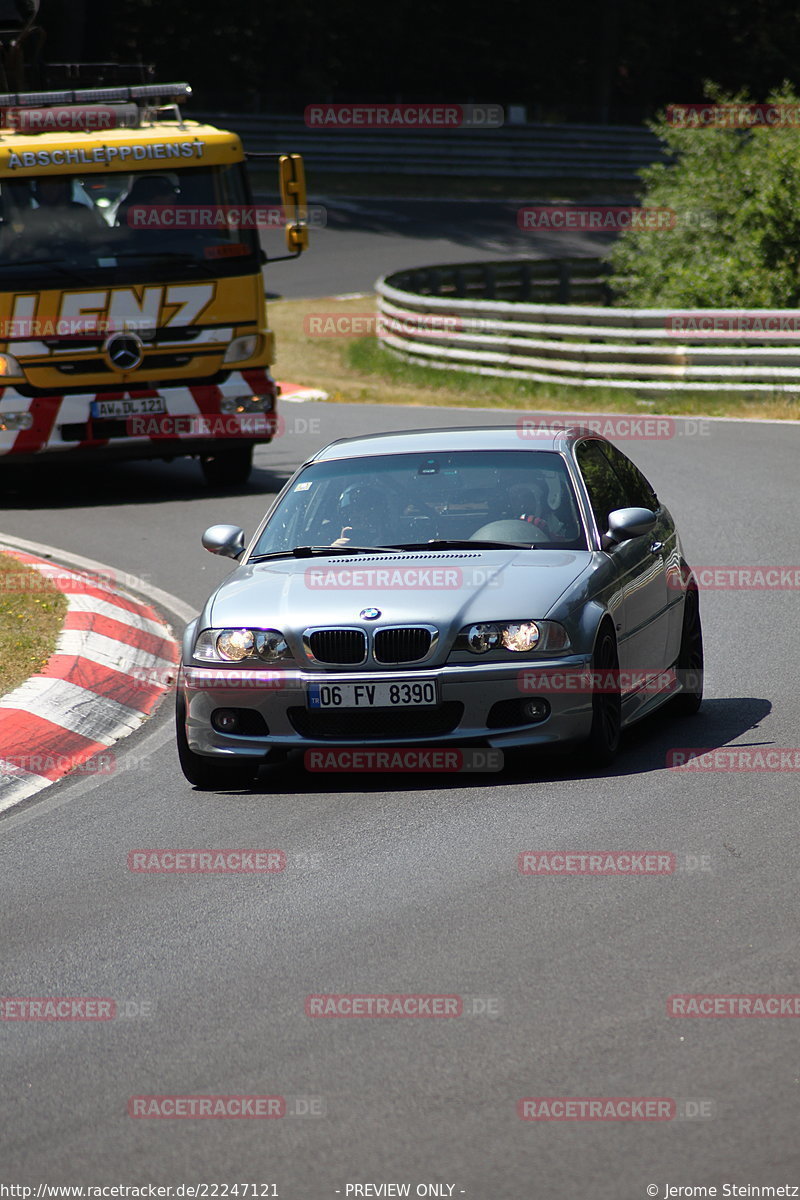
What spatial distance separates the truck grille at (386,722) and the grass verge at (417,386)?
48.5ft

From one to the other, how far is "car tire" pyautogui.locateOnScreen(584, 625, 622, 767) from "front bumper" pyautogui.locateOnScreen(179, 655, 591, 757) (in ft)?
0.23

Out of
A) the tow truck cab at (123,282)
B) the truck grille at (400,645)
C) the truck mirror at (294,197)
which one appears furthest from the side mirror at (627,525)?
the tow truck cab at (123,282)

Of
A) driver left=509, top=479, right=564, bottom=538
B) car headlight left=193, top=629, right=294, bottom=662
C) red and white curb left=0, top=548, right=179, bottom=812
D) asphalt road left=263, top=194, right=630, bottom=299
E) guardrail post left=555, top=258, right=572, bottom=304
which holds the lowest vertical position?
asphalt road left=263, top=194, right=630, bottom=299

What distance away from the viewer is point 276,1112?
4.40 meters

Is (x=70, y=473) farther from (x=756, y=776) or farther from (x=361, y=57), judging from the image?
(x=361, y=57)

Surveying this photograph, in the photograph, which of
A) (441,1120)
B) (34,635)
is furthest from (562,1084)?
(34,635)

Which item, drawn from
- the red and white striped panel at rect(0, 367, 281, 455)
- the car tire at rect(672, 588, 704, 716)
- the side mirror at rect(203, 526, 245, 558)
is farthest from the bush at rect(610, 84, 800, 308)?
the side mirror at rect(203, 526, 245, 558)

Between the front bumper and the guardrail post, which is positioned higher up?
the front bumper

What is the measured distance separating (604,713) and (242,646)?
160 cm

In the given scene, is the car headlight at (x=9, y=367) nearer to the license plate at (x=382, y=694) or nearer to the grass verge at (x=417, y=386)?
the grass verge at (x=417, y=386)

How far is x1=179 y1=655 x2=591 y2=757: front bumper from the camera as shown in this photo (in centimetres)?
747

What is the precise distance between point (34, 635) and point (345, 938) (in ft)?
17.9

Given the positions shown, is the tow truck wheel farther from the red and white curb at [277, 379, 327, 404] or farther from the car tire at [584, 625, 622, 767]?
the car tire at [584, 625, 622, 767]

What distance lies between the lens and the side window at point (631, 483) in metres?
9.21
